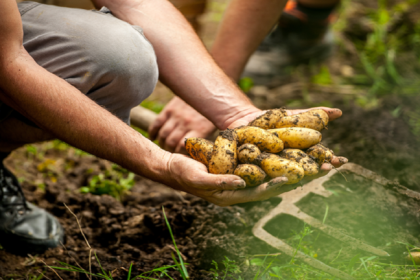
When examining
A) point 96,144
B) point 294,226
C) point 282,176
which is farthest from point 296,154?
point 96,144

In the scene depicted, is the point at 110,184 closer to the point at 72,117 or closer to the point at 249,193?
the point at 72,117

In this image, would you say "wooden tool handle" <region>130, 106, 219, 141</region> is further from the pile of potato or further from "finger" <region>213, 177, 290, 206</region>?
"finger" <region>213, 177, 290, 206</region>

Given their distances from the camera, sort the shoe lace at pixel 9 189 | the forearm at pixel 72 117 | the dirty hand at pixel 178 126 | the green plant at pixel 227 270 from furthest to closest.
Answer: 1. the dirty hand at pixel 178 126
2. the shoe lace at pixel 9 189
3. the green plant at pixel 227 270
4. the forearm at pixel 72 117

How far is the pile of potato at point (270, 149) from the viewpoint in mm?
1271

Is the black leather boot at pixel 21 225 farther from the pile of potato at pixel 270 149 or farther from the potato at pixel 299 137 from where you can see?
the potato at pixel 299 137

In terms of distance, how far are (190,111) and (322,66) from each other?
179 centimetres

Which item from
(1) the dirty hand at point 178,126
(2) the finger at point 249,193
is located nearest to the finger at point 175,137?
(1) the dirty hand at point 178,126

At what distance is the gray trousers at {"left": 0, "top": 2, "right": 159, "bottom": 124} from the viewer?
1464mm

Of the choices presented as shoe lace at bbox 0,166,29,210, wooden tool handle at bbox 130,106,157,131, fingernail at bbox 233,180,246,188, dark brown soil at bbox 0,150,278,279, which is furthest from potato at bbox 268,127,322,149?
shoe lace at bbox 0,166,29,210

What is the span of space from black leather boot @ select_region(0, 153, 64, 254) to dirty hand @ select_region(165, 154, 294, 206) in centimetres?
81

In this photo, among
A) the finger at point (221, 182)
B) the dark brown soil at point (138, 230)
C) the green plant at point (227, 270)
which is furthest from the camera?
the dark brown soil at point (138, 230)

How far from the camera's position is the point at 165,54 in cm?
179

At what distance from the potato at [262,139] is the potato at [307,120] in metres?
0.12

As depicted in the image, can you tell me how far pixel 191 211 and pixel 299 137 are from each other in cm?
75
